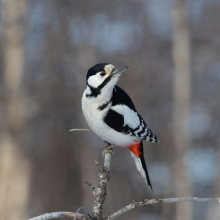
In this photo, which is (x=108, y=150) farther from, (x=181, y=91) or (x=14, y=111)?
(x=14, y=111)

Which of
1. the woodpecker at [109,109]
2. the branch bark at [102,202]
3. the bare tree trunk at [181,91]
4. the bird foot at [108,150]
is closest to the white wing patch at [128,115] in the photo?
the woodpecker at [109,109]

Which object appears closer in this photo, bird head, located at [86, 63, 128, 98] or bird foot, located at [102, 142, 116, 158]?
bird head, located at [86, 63, 128, 98]

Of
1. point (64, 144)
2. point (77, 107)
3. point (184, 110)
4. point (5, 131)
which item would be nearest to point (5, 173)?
point (5, 131)

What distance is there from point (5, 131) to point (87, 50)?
3.48 m

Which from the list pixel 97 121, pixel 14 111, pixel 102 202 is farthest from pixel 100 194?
pixel 14 111

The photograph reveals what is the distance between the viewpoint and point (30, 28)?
8.06m

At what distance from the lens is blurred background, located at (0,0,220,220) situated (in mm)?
7923

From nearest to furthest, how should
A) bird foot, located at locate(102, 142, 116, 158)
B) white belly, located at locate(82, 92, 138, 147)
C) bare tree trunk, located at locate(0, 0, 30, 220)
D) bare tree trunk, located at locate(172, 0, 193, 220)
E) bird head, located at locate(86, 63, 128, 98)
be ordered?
bird head, located at locate(86, 63, 128, 98) < white belly, located at locate(82, 92, 138, 147) < bird foot, located at locate(102, 142, 116, 158) < bare tree trunk, located at locate(172, 0, 193, 220) < bare tree trunk, located at locate(0, 0, 30, 220)


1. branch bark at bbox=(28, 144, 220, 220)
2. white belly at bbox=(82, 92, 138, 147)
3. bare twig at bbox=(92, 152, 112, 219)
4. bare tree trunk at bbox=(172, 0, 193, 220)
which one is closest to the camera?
branch bark at bbox=(28, 144, 220, 220)

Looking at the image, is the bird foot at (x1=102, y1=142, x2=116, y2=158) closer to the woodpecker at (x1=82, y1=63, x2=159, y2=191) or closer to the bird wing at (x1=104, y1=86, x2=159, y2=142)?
the woodpecker at (x1=82, y1=63, x2=159, y2=191)

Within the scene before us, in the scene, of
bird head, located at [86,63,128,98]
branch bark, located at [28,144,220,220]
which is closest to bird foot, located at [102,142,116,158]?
branch bark, located at [28,144,220,220]

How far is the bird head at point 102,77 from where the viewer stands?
2426 mm

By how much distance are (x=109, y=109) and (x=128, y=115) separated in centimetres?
25

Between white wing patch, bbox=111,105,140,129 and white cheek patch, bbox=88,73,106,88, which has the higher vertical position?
white cheek patch, bbox=88,73,106,88
